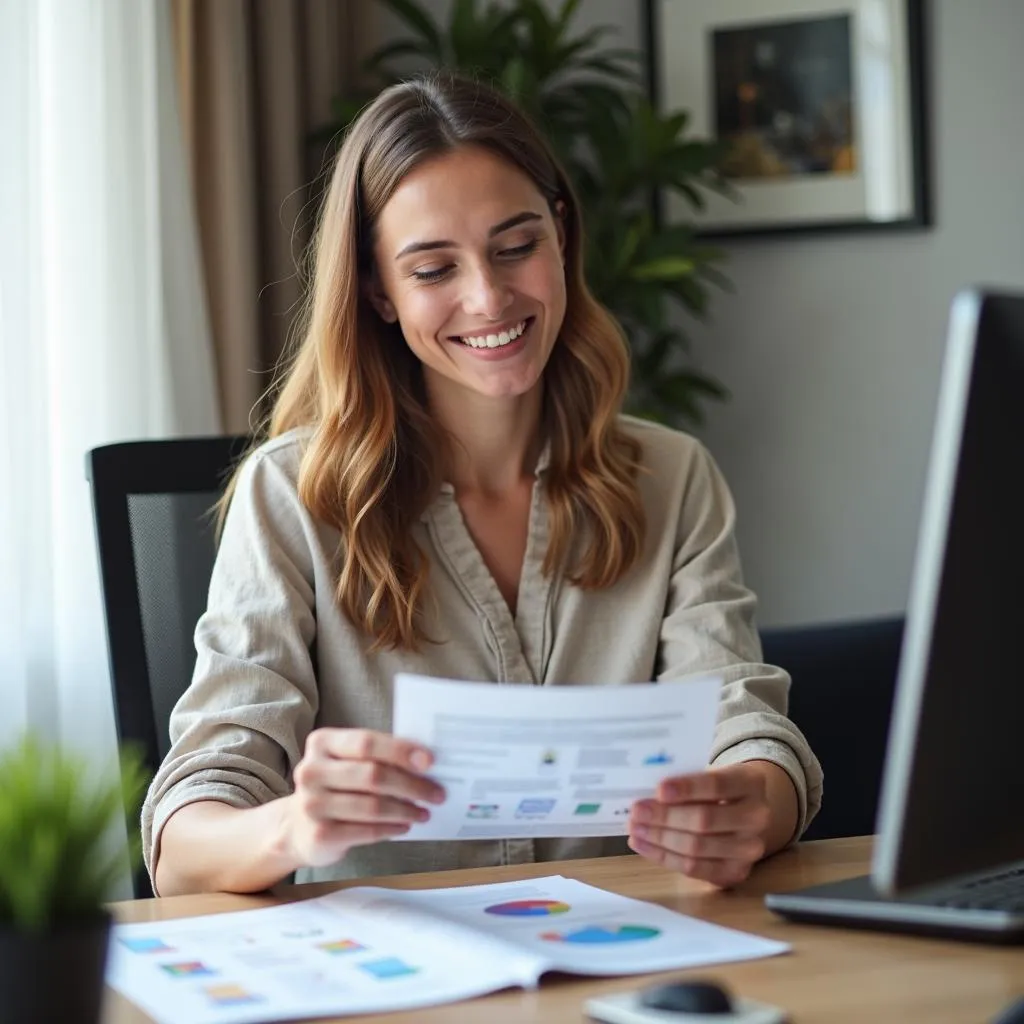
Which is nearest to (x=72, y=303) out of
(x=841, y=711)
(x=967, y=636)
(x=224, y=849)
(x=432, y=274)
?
(x=432, y=274)

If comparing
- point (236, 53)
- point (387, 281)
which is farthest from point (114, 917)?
point (236, 53)

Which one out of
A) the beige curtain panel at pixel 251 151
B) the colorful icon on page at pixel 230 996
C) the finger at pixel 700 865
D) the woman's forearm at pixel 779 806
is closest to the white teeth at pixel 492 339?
the woman's forearm at pixel 779 806

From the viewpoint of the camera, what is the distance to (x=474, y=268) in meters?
1.70

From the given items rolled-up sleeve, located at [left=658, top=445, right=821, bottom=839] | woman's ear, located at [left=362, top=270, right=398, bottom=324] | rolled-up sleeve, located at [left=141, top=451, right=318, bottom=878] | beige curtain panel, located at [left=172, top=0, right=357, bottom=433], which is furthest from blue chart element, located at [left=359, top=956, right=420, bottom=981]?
beige curtain panel, located at [left=172, top=0, right=357, bottom=433]

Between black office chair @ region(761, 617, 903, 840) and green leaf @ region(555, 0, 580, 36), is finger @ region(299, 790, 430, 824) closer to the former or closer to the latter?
black office chair @ region(761, 617, 903, 840)

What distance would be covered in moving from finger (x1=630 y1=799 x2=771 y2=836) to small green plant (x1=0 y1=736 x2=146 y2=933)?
1.69 feet

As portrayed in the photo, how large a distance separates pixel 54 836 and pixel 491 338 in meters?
1.02

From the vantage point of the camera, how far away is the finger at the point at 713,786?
1223 mm

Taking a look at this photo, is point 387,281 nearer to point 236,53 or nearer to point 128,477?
point 128,477

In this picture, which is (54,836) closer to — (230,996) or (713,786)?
(230,996)

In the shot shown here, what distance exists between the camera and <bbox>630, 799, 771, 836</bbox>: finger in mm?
1239

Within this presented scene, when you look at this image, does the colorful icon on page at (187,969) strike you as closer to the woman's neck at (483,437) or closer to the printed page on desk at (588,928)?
the printed page on desk at (588,928)

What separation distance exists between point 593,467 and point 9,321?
1.14 m

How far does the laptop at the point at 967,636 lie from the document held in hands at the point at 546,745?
0.25 m
